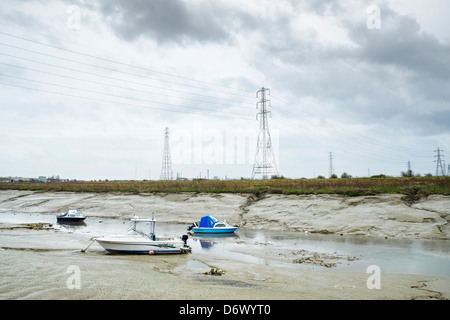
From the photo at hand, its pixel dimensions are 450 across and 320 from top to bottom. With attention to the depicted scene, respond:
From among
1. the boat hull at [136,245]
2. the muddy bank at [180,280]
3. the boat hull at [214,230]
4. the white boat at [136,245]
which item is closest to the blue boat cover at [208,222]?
the boat hull at [214,230]

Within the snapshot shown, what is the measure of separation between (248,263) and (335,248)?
8699 millimetres

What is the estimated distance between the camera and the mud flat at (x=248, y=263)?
47.1 feet

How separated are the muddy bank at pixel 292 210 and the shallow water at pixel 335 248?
2.88m

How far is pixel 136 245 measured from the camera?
962 inches

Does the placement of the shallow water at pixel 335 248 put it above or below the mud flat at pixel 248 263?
below

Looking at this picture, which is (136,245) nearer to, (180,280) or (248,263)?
(248,263)

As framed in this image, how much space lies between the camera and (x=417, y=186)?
4625 centimetres

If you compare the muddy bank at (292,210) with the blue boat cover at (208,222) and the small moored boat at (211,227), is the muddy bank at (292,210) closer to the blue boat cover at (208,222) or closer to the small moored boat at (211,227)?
the small moored boat at (211,227)

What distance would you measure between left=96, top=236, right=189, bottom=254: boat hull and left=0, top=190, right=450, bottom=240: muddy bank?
16.3 m

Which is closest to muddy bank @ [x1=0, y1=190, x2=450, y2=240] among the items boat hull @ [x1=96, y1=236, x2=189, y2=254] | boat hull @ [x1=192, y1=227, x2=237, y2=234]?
boat hull @ [x1=192, y1=227, x2=237, y2=234]

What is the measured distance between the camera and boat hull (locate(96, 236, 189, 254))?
24266 millimetres

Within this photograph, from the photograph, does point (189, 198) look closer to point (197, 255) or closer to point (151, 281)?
point (197, 255)

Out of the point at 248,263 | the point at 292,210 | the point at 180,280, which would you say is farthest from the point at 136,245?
the point at 292,210
